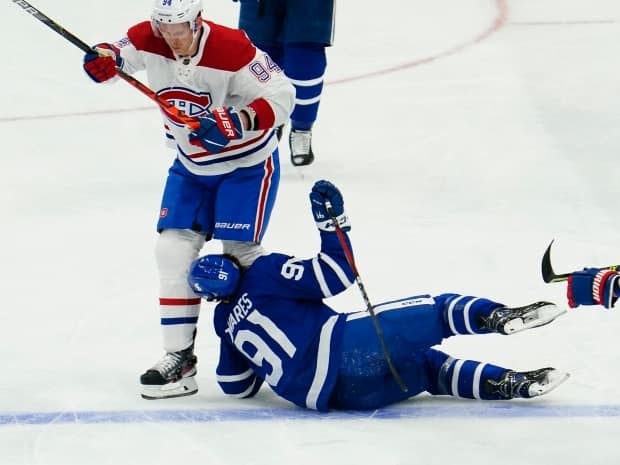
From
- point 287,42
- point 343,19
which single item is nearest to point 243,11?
point 287,42

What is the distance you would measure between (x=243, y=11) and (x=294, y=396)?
105 inches

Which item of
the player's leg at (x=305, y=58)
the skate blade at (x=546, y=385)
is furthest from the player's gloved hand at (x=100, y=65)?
the player's leg at (x=305, y=58)

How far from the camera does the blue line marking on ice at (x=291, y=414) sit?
321cm

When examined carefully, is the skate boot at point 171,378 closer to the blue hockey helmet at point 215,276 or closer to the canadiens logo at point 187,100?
the blue hockey helmet at point 215,276

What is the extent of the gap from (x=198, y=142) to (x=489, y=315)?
0.94m

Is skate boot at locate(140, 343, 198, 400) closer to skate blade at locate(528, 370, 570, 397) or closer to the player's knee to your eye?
the player's knee

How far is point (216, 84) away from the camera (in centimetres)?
367

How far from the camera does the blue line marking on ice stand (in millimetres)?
3207

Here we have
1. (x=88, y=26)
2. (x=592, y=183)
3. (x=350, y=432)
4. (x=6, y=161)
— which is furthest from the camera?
(x=88, y=26)

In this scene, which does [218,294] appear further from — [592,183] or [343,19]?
[343,19]

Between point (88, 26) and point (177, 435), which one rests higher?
point (88, 26)

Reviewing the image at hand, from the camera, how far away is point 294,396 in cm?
330

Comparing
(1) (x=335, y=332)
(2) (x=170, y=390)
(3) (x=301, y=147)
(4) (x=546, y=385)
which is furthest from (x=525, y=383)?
(3) (x=301, y=147)

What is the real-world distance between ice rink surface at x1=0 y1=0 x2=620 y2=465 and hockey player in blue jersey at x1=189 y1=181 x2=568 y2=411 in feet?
0.18
